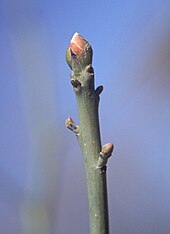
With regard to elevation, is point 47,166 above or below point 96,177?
above

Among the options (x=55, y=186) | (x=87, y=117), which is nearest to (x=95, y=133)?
(x=87, y=117)

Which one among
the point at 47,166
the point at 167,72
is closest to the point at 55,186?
the point at 47,166

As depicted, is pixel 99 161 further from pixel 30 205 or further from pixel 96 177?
pixel 30 205

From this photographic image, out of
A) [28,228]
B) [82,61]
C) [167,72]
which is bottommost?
[28,228]

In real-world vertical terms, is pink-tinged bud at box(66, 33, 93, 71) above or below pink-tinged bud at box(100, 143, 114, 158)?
above

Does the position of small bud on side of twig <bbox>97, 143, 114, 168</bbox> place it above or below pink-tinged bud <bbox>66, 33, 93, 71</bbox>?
below

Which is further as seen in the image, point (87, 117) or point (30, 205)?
point (30, 205)
